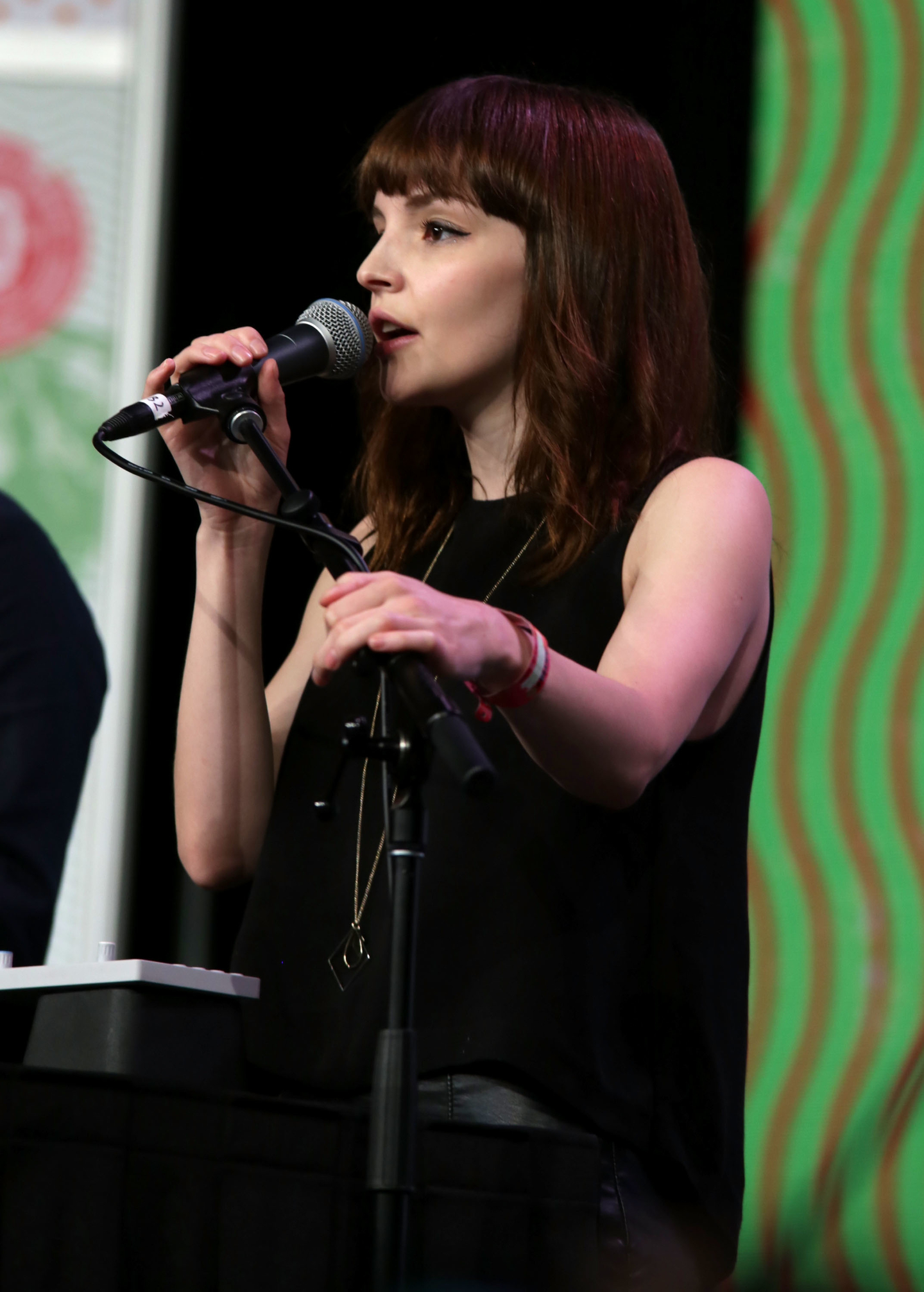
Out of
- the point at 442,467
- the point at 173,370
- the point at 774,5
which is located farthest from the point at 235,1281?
the point at 774,5

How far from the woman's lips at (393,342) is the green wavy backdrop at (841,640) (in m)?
1.29

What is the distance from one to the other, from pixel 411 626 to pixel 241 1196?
387 millimetres

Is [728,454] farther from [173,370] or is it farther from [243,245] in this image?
[173,370]

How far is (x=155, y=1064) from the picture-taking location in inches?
45.9

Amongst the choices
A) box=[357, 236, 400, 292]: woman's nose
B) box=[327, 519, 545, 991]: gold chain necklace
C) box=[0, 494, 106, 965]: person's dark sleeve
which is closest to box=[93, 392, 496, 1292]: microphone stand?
box=[327, 519, 545, 991]: gold chain necklace

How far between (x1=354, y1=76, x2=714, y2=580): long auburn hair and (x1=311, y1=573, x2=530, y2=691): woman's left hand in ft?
1.42

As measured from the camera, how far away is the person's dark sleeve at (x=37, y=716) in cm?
222

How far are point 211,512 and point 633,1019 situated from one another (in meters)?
0.69

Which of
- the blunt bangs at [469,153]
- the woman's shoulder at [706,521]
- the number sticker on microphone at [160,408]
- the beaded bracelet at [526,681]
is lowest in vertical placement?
the beaded bracelet at [526,681]

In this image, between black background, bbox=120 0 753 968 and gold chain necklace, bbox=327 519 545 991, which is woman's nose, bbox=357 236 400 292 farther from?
black background, bbox=120 0 753 968

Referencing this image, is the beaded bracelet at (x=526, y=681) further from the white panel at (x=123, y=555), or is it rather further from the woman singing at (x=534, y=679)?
the white panel at (x=123, y=555)

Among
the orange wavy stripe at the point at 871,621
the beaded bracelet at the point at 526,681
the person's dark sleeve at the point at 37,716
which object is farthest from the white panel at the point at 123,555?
the beaded bracelet at the point at 526,681

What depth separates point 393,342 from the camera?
160cm

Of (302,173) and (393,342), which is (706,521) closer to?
(393,342)
